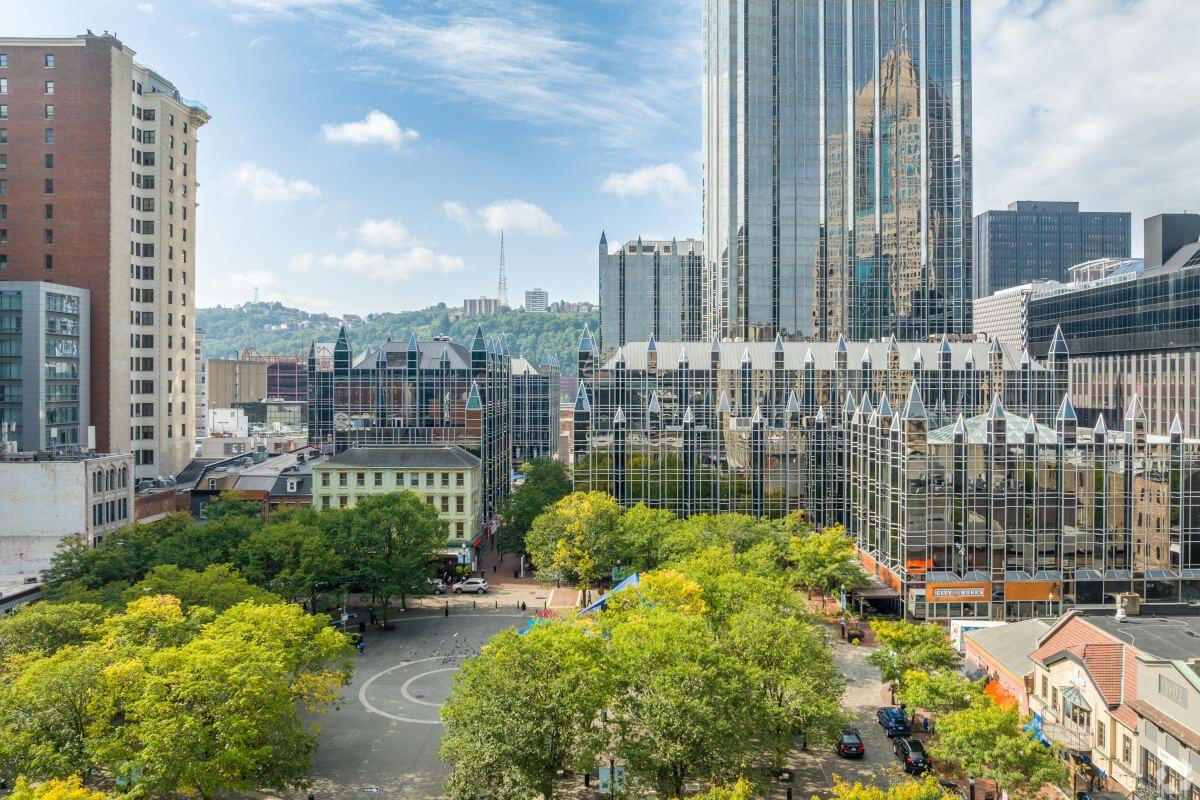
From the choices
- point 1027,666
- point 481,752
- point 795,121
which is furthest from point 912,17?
point 481,752

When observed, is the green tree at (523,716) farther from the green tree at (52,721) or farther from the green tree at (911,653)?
the green tree at (911,653)

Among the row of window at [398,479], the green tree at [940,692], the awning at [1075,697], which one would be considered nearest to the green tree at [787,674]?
the green tree at [940,692]

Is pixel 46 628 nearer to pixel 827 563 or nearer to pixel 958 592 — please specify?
pixel 827 563

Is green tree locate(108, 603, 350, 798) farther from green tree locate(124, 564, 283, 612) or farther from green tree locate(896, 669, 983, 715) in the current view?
green tree locate(896, 669, 983, 715)

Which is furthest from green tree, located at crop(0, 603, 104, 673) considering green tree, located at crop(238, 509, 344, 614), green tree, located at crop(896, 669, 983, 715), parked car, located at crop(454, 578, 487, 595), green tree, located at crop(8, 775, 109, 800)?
green tree, located at crop(896, 669, 983, 715)

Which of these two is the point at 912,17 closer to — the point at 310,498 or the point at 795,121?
the point at 795,121
